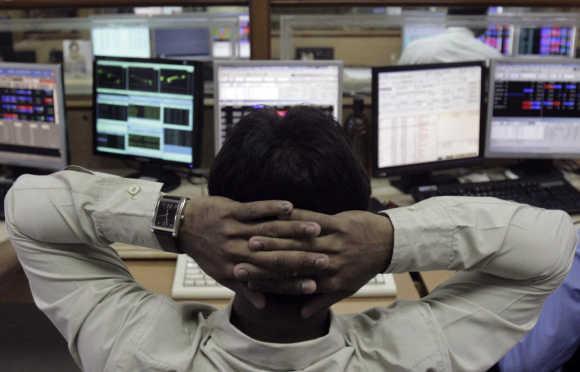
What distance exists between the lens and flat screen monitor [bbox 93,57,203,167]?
1.98 meters

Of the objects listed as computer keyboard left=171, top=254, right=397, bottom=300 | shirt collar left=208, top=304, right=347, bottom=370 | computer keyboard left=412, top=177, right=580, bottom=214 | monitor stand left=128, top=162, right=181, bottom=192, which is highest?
shirt collar left=208, top=304, right=347, bottom=370

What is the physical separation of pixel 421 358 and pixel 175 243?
332mm

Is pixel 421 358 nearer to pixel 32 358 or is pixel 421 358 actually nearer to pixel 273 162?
pixel 273 162

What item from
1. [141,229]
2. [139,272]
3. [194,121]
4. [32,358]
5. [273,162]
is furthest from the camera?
[194,121]

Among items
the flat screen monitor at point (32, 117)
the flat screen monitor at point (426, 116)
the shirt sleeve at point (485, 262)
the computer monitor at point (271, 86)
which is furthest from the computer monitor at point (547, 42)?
the shirt sleeve at point (485, 262)

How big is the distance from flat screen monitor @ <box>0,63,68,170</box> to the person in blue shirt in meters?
1.49

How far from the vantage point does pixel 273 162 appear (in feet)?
2.29

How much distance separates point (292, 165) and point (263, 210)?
6cm

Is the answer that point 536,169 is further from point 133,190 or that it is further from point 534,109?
point 133,190

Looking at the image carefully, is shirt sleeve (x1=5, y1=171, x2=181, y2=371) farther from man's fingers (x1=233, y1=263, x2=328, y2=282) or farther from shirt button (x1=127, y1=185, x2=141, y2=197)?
man's fingers (x1=233, y1=263, x2=328, y2=282)

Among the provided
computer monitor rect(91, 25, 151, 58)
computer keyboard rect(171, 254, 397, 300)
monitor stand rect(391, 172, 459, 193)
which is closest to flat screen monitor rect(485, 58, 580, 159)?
monitor stand rect(391, 172, 459, 193)

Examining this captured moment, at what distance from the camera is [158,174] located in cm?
213

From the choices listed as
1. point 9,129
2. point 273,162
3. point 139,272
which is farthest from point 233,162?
point 9,129

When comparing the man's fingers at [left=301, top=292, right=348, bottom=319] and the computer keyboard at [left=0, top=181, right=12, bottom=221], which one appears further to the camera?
the computer keyboard at [left=0, top=181, right=12, bottom=221]
